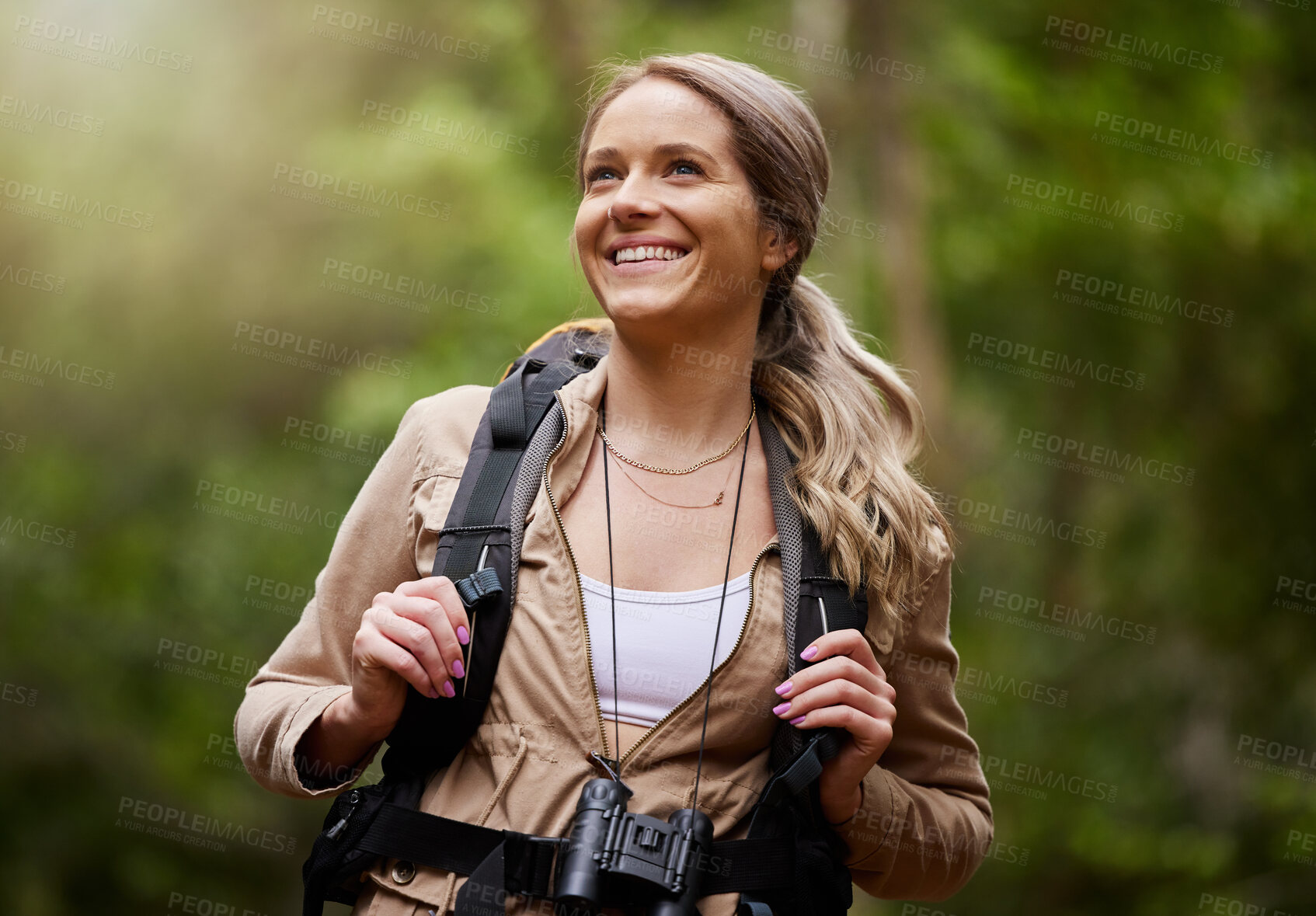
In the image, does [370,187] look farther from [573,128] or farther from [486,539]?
[486,539]

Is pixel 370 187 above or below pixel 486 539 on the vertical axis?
above

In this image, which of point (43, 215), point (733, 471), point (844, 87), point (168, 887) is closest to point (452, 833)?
point (733, 471)

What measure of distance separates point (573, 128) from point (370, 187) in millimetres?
1969

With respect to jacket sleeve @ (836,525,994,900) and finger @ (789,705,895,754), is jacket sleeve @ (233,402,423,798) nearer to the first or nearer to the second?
finger @ (789,705,895,754)

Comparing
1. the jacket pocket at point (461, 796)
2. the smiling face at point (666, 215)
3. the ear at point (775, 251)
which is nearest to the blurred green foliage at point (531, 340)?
the ear at point (775, 251)

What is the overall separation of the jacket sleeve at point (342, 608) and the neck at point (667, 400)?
0.38 meters

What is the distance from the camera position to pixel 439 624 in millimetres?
1821

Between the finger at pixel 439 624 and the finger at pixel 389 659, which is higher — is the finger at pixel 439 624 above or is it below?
above

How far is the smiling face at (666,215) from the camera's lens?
2145mm

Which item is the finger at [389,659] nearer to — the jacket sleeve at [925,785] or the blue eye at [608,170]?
the jacket sleeve at [925,785]

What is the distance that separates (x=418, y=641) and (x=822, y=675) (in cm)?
64

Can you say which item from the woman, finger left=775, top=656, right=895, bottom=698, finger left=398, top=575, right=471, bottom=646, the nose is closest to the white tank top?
the woman

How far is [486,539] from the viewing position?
1.96 meters

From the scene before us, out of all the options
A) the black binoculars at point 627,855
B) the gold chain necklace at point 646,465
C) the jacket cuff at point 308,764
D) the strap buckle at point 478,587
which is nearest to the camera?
the black binoculars at point 627,855
